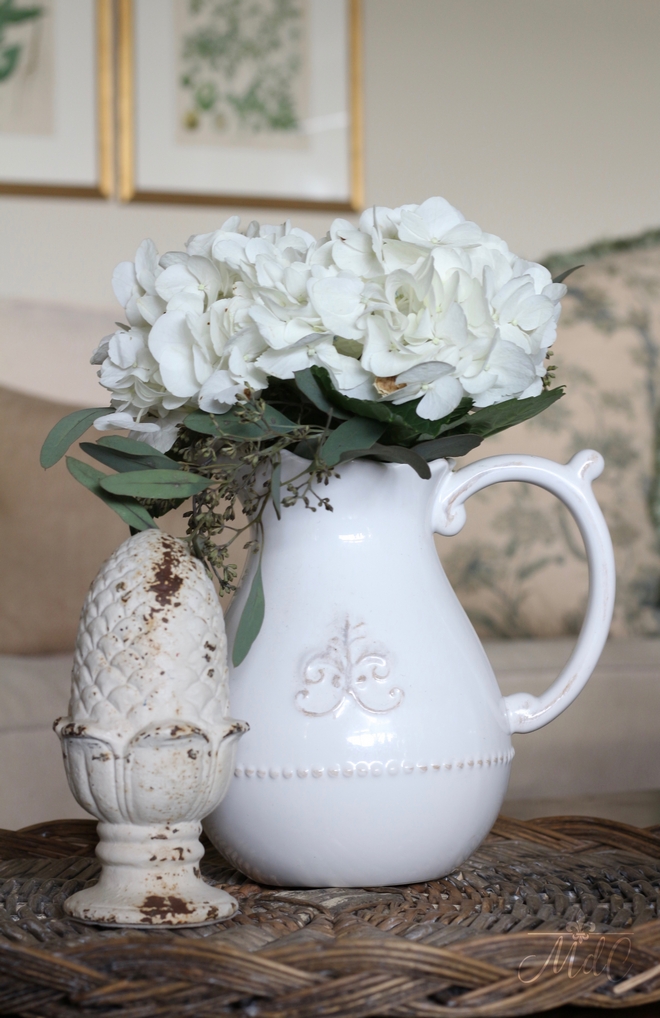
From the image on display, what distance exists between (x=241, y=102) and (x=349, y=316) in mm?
2066

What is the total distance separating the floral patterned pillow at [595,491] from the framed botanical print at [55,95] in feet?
3.73

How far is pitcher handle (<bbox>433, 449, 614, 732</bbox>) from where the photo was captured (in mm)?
679

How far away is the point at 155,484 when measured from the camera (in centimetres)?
59

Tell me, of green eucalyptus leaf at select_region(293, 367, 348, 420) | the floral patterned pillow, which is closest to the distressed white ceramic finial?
green eucalyptus leaf at select_region(293, 367, 348, 420)

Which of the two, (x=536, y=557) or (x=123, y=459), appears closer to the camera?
(x=123, y=459)

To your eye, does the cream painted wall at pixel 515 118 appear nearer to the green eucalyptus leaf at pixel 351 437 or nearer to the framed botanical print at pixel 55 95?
the framed botanical print at pixel 55 95

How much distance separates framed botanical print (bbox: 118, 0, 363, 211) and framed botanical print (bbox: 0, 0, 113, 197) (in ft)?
0.16

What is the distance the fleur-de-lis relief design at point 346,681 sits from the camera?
0.61m

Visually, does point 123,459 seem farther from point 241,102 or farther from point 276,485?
point 241,102

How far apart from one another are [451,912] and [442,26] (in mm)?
2399

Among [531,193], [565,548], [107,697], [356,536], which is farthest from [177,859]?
[531,193]

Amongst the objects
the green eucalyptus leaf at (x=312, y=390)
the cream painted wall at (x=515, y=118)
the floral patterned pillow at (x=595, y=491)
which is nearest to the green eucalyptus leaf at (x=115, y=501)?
the green eucalyptus leaf at (x=312, y=390)

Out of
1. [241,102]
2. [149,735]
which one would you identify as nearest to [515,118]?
[241,102]

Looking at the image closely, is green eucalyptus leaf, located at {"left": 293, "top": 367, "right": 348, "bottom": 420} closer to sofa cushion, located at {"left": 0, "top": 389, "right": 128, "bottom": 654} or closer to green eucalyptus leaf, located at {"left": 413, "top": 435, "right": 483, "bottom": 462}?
green eucalyptus leaf, located at {"left": 413, "top": 435, "right": 483, "bottom": 462}
